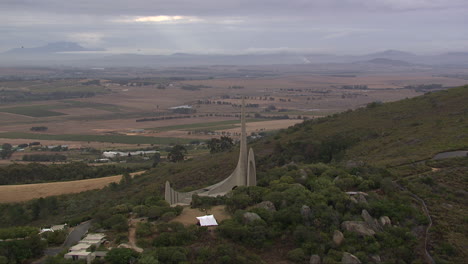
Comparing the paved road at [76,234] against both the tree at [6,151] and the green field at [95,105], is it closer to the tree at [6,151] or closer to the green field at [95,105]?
the tree at [6,151]

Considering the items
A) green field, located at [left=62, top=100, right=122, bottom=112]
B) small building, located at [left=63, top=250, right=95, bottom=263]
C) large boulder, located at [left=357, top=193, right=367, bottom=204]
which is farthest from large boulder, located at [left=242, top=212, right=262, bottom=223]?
green field, located at [left=62, top=100, right=122, bottom=112]

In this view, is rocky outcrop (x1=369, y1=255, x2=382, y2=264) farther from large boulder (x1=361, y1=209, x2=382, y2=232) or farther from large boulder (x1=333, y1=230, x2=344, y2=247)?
large boulder (x1=361, y1=209, x2=382, y2=232)

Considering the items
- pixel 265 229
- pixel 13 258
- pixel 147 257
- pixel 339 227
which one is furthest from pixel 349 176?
pixel 13 258

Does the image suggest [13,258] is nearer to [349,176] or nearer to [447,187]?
[349,176]

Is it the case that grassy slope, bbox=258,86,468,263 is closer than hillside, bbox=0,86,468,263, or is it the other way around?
hillside, bbox=0,86,468,263

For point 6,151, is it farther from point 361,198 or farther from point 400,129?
point 361,198

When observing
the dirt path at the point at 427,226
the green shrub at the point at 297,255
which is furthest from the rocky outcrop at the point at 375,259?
the green shrub at the point at 297,255
